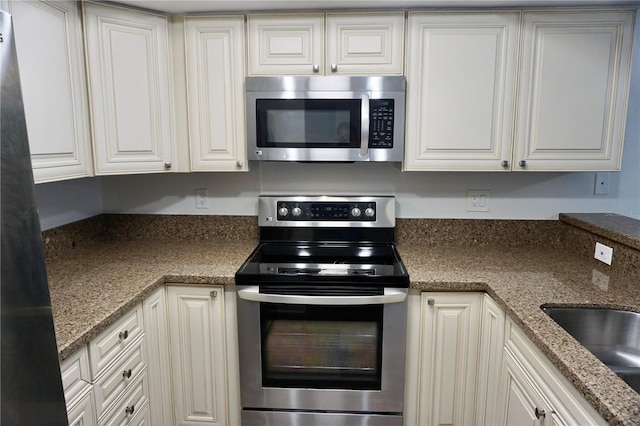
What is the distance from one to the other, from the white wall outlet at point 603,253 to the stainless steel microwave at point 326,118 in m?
0.99

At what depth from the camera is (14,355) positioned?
0.77 m

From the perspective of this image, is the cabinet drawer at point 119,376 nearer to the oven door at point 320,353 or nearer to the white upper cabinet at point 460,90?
the oven door at point 320,353

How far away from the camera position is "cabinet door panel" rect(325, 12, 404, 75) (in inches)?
71.7

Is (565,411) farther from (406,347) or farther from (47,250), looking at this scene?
(47,250)

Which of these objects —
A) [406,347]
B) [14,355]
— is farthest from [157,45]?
[406,347]

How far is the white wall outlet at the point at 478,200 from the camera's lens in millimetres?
2193

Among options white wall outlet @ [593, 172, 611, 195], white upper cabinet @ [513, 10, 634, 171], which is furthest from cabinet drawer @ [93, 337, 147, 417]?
white wall outlet @ [593, 172, 611, 195]

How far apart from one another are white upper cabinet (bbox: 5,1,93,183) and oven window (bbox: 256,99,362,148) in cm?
75

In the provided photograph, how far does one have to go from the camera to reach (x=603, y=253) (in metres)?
1.80

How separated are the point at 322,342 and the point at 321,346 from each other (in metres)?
0.02

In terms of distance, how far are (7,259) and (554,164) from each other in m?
2.04

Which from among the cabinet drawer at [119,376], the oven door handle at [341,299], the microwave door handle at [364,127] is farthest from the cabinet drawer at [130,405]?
the microwave door handle at [364,127]

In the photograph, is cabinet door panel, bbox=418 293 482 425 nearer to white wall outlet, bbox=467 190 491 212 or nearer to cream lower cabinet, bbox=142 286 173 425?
white wall outlet, bbox=467 190 491 212

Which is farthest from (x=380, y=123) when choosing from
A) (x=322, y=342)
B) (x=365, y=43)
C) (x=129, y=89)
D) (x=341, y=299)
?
(x=129, y=89)
